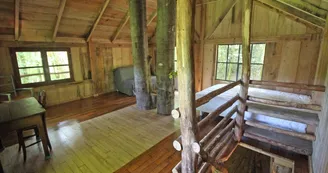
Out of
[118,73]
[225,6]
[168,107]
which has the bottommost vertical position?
[168,107]

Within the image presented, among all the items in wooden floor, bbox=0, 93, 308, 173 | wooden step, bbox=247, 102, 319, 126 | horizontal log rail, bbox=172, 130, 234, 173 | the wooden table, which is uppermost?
the wooden table

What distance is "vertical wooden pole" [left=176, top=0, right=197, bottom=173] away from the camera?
1.21 metres

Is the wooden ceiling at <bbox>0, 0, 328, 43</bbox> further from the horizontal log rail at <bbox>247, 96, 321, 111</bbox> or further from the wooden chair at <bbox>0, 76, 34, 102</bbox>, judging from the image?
the horizontal log rail at <bbox>247, 96, 321, 111</bbox>

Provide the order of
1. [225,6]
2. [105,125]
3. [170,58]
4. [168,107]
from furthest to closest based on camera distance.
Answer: [225,6] → [168,107] → [170,58] → [105,125]

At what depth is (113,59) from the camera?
5867 mm

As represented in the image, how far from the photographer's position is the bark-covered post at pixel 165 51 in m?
3.17

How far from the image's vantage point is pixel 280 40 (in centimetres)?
→ 386

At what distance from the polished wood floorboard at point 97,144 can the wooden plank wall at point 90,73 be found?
5.67ft

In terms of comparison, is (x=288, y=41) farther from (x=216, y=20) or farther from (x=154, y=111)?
(x=154, y=111)

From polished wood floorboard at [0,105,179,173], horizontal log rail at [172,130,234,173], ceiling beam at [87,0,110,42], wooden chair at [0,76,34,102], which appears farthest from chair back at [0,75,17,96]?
horizontal log rail at [172,130,234,173]

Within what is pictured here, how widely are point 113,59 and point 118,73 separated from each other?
633 mm

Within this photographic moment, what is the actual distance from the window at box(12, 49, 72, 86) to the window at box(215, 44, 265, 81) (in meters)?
4.71

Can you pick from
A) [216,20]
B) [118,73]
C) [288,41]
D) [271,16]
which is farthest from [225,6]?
[118,73]

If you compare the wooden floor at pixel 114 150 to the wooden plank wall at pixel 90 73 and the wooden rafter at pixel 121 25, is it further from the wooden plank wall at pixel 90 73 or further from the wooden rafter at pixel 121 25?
the wooden rafter at pixel 121 25
